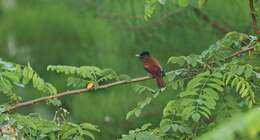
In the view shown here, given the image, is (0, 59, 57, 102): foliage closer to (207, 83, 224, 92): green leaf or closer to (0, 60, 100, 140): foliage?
(0, 60, 100, 140): foliage

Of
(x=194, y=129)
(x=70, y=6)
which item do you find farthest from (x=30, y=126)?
(x=70, y=6)

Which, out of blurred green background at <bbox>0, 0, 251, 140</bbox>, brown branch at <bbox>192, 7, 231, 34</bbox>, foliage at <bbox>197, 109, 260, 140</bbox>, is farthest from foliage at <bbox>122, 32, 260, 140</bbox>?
brown branch at <bbox>192, 7, 231, 34</bbox>

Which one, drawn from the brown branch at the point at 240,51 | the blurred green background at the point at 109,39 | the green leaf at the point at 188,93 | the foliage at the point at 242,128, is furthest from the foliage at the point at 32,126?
the blurred green background at the point at 109,39

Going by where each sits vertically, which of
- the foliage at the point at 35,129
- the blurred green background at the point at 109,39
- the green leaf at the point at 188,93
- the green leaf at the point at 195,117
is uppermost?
the blurred green background at the point at 109,39

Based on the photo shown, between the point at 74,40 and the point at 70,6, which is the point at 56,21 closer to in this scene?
the point at 74,40

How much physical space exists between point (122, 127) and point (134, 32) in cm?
49

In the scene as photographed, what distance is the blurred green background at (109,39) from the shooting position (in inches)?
129

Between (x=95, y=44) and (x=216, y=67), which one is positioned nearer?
(x=216, y=67)

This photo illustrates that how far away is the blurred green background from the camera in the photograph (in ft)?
10.7

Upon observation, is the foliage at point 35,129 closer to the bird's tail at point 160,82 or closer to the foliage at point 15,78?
the foliage at point 15,78

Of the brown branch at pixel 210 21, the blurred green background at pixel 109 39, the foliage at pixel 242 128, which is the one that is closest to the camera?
the foliage at pixel 242 128

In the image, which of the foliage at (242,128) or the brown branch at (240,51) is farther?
the brown branch at (240,51)

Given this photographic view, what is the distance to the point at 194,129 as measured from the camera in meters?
1.74

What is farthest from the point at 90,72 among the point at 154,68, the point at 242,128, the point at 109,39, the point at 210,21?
the point at 109,39
